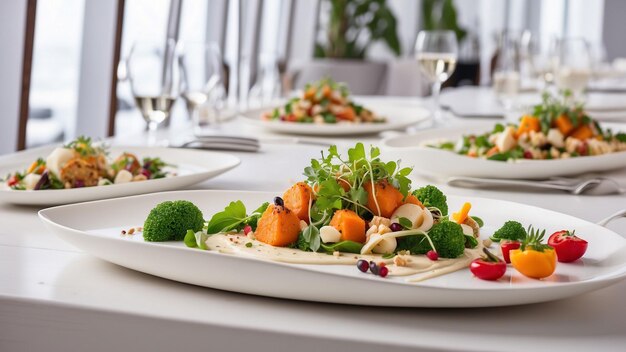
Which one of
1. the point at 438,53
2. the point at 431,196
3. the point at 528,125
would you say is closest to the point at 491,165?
the point at 528,125

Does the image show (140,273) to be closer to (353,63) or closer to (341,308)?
(341,308)

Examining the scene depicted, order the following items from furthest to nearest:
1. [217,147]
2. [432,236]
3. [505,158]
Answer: [217,147] → [505,158] → [432,236]

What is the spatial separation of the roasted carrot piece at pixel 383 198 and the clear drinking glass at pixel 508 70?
269 centimetres

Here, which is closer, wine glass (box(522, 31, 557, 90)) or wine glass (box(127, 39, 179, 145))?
wine glass (box(127, 39, 179, 145))

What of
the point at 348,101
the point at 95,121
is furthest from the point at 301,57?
the point at 348,101

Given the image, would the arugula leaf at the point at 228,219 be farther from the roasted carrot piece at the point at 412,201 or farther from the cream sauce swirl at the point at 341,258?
the roasted carrot piece at the point at 412,201

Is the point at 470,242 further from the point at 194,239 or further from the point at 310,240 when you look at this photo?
the point at 194,239

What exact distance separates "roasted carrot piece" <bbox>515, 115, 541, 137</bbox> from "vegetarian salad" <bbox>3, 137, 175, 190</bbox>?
89cm

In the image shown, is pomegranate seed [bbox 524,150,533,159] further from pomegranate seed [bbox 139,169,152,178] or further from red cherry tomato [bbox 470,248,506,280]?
red cherry tomato [bbox 470,248,506,280]

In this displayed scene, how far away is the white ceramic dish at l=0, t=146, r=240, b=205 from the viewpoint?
4.93 feet

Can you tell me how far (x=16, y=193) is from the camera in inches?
58.4

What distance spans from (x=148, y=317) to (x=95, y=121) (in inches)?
158

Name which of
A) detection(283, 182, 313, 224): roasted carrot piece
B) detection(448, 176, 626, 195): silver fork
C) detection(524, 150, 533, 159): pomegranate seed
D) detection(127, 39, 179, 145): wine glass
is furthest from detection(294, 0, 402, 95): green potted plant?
detection(283, 182, 313, 224): roasted carrot piece

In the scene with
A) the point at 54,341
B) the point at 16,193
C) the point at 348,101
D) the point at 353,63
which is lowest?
the point at 54,341
